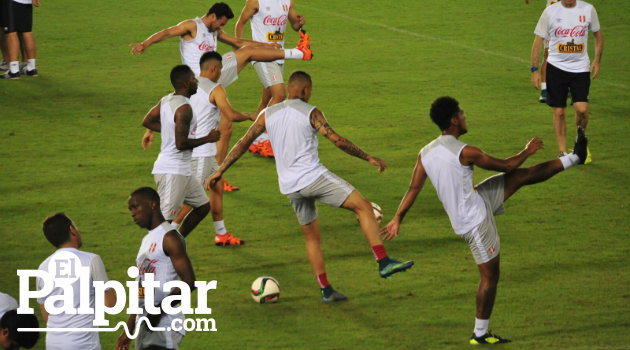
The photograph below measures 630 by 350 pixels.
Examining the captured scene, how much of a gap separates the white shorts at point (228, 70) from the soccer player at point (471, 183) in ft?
17.0

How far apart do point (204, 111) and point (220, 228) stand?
143cm

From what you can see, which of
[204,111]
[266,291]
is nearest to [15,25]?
[204,111]

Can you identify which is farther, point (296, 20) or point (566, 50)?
point (296, 20)

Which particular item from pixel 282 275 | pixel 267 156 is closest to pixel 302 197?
pixel 282 275

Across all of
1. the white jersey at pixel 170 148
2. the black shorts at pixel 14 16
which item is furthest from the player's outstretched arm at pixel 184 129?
the black shorts at pixel 14 16

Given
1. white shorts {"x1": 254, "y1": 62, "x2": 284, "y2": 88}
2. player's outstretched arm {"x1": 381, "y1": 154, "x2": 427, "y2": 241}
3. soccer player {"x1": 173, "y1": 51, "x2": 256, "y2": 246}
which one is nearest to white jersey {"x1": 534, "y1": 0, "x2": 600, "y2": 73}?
white shorts {"x1": 254, "y1": 62, "x2": 284, "y2": 88}

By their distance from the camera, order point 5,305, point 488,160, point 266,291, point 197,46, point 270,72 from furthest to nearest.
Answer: point 270,72, point 197,46, point 266,291, point 488,160, point 5,305

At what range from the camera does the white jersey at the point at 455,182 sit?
9.12 m

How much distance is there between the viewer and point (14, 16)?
19.4 meters

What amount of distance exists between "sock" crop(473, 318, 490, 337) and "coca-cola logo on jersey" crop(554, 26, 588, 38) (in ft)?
22.8

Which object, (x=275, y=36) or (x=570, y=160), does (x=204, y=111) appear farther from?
(x=275, y=36)

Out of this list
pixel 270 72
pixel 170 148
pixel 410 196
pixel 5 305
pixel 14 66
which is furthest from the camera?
pixel 14 66

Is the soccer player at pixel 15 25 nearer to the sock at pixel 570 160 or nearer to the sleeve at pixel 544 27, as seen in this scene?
the sleeve at pixel 544 27

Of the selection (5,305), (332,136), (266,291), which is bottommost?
(266,291)
